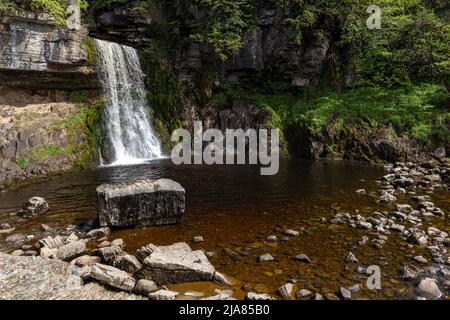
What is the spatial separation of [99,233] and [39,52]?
553 inches

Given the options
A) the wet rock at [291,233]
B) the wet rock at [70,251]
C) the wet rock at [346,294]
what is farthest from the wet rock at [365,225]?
the wet rock at [70,251]

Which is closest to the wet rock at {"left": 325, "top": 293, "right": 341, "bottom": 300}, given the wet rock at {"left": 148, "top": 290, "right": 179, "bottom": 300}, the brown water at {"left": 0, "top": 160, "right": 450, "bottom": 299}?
the brown water at {"left": 0, "top": 160, "right": 450, "bottom": 299}

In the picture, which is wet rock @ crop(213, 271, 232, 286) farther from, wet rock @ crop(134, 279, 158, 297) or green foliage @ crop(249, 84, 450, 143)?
green foliage @ crop(249, 84, 450, 143)

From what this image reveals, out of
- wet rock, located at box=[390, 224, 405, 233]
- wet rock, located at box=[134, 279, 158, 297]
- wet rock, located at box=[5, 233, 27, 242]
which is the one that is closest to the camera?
wet rock, located at box=[134, 279, 158, 297]

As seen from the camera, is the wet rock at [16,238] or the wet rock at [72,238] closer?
the wet rock at [72,238]

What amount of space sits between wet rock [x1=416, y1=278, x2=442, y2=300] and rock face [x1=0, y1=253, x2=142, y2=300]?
4.94 m

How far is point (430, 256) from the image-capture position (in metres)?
6.95

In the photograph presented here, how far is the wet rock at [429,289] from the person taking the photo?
543 centimetres

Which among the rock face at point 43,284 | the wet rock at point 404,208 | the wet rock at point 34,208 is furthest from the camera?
the wet rock at point 34,208

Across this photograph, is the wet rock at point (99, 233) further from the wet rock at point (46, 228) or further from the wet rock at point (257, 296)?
the wet rock at point (257, 296)

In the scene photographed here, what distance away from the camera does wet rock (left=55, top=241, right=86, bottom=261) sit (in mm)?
7160

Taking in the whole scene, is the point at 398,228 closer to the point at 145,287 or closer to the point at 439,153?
the point at 145,287

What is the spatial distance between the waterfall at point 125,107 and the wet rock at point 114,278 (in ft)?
49.0
